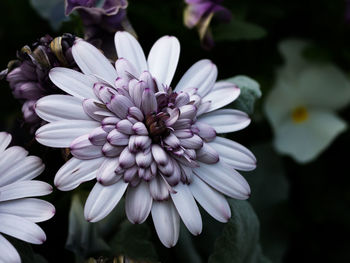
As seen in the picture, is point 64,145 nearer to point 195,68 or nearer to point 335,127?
point 195,68

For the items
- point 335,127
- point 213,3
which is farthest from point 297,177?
point 213,3

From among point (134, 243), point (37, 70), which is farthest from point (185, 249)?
point (37, 70)

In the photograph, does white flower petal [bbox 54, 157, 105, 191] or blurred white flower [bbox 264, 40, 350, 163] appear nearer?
white flower petal [bbox 54, 157, 105, 191]

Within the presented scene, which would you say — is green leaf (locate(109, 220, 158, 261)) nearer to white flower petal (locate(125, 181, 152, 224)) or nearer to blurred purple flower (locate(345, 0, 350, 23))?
white flower petal (locate(125, 181, 152, 224))

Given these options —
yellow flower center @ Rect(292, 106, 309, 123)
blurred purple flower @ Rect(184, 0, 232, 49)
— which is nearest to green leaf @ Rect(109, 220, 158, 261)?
blurred purple flower @ Rect(184, 0, 232, 49)

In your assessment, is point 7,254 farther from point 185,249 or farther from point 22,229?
point 185,249

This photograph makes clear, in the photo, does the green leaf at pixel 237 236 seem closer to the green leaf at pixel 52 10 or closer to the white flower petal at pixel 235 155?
the white flower petal at pixel 235 155
